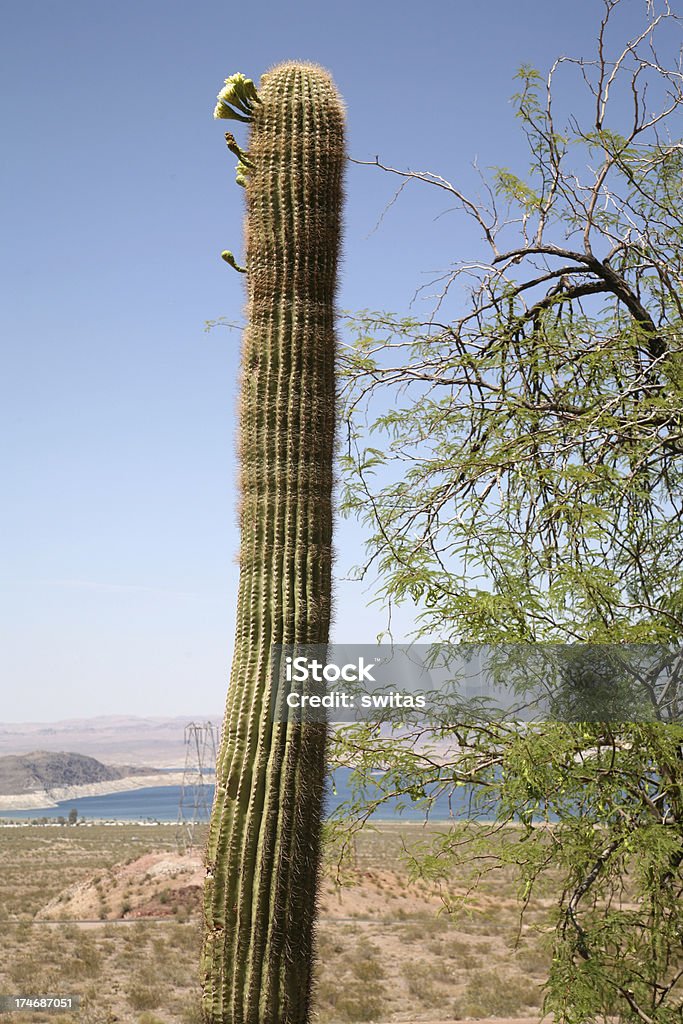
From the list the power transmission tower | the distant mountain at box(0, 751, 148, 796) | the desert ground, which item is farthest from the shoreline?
the desert ground

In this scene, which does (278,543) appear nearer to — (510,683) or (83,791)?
(510,683)

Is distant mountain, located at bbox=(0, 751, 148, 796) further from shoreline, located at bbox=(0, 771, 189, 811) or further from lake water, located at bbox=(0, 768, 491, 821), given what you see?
lake water, located at bbox=(0, 768, 491, 821)

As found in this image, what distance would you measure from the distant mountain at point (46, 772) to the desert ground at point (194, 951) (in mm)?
36108

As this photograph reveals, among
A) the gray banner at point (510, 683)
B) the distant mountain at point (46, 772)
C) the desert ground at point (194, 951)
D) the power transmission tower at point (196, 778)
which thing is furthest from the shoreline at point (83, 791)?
the gray banner at point (510, 683)

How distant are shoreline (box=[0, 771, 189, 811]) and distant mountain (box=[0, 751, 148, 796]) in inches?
12.8

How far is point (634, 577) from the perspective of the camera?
15.3 ft

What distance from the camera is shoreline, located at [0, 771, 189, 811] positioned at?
48250mm

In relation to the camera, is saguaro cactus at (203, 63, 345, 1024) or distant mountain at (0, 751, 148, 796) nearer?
saguaro cactus at (203, 63, 345, 1024)

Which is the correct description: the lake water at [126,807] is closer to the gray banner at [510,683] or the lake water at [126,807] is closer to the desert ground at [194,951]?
the desert ground at [194,951]

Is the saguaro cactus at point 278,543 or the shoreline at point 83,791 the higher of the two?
the saguaro cactus at point 278,543

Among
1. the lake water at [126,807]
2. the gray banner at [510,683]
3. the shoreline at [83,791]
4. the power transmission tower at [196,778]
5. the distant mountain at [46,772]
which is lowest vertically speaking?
the lake water at [126,807]

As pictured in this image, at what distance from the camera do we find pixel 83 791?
55.8 meters

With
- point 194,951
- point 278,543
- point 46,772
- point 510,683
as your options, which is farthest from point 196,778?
point 46,772

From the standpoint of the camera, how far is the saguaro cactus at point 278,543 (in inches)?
122
